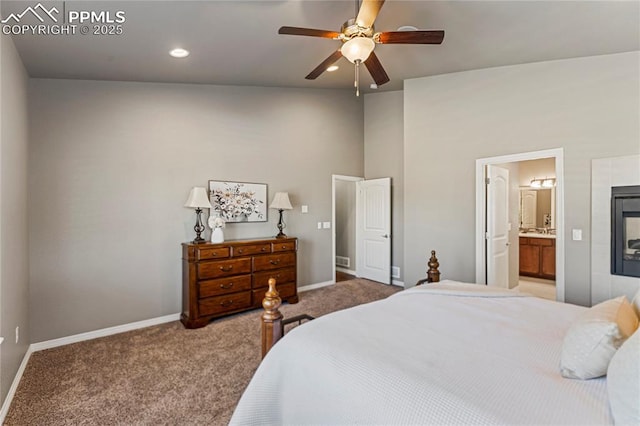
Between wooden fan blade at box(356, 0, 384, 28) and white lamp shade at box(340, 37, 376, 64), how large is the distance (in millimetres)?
94

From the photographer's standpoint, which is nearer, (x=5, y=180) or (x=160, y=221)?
(x=5, y=180)

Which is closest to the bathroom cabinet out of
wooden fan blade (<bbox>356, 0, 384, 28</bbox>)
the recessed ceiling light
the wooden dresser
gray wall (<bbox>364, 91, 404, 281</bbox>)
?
gray wall (<bbox>364, 91, 404, 281</bbox>)

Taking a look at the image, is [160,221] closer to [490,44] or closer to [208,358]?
[208,358]

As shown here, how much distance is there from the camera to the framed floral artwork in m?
4.37

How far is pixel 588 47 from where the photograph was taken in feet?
10.2

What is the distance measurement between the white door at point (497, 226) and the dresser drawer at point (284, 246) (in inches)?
101

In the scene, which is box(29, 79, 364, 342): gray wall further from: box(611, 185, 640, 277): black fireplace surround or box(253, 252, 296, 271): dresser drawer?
box(611, 185, 640, 277): black fireplace surround

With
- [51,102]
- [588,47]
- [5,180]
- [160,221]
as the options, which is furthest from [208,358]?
[588,47]

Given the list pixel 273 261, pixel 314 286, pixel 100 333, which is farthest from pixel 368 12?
pixel 314 286

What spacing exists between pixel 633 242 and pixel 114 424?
4.46 meters

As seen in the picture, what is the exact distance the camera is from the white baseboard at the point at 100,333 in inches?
129

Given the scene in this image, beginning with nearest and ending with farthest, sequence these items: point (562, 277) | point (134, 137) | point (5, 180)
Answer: point (5, 180), point (562, 277), point (134, 137)

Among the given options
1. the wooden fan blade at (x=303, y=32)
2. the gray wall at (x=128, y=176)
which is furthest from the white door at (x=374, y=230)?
the wooden fan blade at (x=303, y=32)

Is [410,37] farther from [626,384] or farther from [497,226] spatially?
[497,226]
